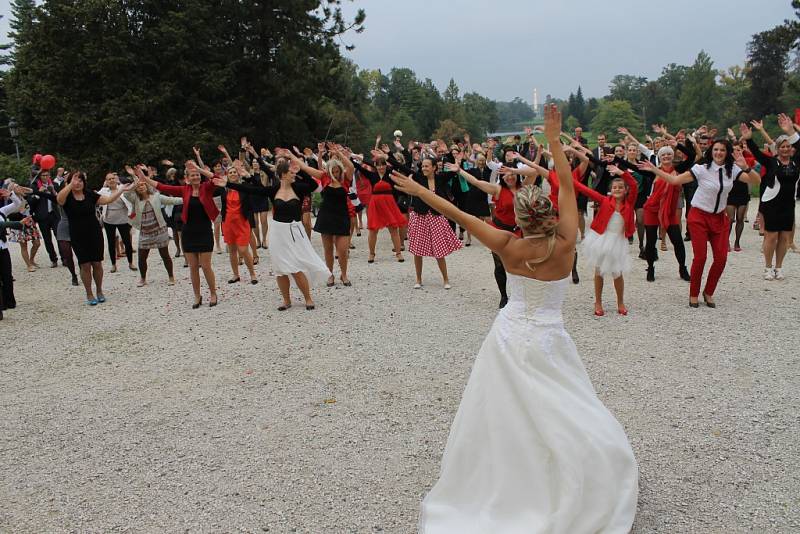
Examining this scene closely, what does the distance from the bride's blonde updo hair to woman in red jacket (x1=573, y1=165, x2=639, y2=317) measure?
4540mm

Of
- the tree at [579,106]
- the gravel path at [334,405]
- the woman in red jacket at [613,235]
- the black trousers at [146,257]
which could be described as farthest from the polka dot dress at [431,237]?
the tree at [579,106]

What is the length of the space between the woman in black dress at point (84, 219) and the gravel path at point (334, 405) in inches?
35.9

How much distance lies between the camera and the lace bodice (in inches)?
139

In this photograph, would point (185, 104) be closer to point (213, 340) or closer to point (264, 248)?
point (264, 248)

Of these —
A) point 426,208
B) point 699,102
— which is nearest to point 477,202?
point 426,208

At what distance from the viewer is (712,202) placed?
782 cm

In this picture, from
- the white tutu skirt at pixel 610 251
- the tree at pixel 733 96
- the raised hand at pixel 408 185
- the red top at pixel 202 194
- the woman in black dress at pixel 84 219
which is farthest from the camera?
the tree at pixel 733 96

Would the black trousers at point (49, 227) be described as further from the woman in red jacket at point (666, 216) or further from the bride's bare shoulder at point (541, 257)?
the bride's bare shoulder at point (541, 257)

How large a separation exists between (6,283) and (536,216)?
10067 millimetres

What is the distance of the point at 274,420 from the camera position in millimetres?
5277

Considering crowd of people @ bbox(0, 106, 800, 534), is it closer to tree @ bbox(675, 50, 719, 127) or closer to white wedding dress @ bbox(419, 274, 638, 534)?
white wedding dress @ bbox(419, 274, 638, 534)

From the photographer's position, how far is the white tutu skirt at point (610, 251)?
766 centimetres

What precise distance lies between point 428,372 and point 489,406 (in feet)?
9.19

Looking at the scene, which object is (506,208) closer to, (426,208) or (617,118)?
(426,208)
